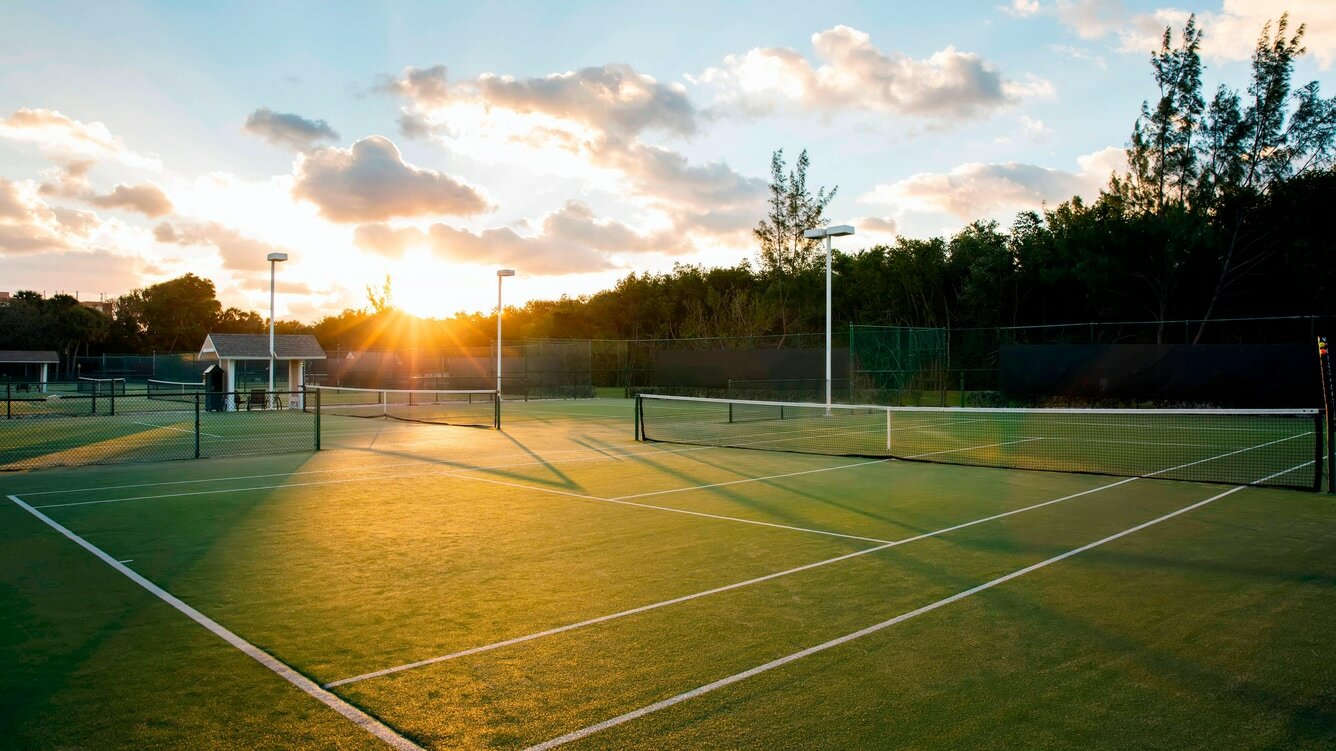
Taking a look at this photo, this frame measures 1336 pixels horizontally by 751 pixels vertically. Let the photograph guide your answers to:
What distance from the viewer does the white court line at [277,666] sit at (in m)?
4.20

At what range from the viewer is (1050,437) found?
19.9 m

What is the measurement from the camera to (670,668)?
5.04 metres

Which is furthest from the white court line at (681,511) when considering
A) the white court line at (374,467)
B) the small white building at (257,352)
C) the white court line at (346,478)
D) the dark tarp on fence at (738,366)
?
the small white building at (257,352)

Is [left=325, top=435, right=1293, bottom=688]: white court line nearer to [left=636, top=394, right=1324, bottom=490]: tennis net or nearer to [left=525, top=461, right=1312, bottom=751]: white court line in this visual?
[left=525, top=461, right=1312, bottom=751]: white court line

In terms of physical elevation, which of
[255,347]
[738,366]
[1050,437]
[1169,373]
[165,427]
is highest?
[255,347]

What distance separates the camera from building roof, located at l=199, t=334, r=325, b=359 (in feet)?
117

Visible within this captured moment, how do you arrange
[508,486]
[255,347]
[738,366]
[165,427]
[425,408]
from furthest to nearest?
[738,366], [255,347], [425,408], [165,427], [508,486]

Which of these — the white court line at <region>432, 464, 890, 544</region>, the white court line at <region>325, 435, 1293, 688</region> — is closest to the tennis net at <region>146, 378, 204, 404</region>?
the white court line at <region>432, 464, 890, 544</region>

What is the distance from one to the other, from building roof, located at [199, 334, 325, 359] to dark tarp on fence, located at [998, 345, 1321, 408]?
96.5ft

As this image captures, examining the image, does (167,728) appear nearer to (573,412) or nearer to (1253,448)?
(1253,448)

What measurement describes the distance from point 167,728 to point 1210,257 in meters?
41.1

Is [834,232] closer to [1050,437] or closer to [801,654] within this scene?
[1050,437]

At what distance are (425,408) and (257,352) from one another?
9.26m

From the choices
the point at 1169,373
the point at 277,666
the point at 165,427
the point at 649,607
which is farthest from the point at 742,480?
the point at 1169,373
